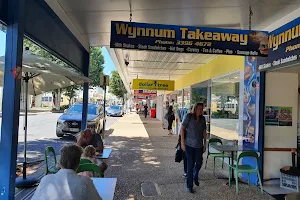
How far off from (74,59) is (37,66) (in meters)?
2.21

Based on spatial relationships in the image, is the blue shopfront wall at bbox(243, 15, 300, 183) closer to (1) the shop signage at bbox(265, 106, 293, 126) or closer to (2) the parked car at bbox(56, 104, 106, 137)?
(1) the shop signage at bbox(265, 106, 293, 126)

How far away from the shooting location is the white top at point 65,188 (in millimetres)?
1896

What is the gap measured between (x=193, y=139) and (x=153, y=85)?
37.6 feet

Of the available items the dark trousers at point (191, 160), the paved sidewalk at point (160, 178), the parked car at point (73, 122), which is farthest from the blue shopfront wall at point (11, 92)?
A: the parked car at point (73, 122)

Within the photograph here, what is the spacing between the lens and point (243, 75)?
250 inches

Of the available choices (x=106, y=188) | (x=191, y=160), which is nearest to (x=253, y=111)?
(x=191, y=160)

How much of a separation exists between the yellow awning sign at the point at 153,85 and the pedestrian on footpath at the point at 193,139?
11081mm

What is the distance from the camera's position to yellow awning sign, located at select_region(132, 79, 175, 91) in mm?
16172

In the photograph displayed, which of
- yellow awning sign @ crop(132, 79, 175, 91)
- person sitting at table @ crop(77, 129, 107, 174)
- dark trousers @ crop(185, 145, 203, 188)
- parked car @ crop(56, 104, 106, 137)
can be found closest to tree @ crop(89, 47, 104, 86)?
yellow awning sign @ crop(132, 79, 175, 91)

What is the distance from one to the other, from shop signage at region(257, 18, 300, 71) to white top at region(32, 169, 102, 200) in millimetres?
3960

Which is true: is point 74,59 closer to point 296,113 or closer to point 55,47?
point 55,47

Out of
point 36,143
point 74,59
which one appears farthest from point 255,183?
point 36,143

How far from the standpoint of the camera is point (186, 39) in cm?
457

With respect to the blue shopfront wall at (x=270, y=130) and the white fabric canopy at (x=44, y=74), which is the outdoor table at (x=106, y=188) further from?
the blue shopfront wall at (x=270, y=130)
